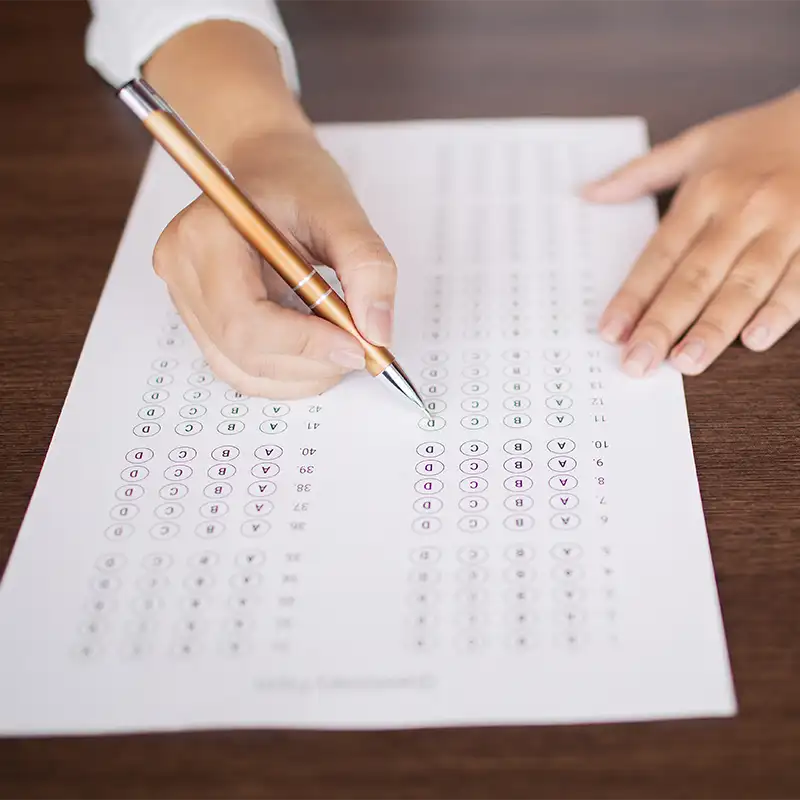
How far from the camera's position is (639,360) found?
0.53 m

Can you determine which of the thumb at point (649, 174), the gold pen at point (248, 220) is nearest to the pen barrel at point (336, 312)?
the gold pen at point (248, 220)

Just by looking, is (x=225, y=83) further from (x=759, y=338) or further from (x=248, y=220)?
(x=759, y=338)

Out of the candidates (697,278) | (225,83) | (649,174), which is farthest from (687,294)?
(225,83)

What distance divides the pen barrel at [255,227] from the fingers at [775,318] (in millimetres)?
220

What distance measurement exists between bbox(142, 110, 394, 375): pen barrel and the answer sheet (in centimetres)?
5

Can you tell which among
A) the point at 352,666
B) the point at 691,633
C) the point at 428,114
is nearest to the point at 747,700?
the point at 691,633

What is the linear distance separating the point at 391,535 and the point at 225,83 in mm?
377

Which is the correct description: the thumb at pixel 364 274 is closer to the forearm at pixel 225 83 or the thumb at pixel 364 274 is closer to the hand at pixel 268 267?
the hand at pixel 268 267

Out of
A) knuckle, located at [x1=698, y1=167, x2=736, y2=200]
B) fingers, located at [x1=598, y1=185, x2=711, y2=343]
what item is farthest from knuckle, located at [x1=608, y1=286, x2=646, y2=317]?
knuckle, located at [x1=698, y1=167, x2=736, y2=200]

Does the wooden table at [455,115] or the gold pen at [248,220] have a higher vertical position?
the gold pen at [248,220]

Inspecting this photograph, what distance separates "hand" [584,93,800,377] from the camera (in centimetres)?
55

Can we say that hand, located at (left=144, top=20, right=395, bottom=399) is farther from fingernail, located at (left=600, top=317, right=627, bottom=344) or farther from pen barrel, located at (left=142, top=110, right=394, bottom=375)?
fingernail, located at (left=600, top=317, right=627, bottom=344)

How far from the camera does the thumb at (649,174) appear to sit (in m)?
0.66

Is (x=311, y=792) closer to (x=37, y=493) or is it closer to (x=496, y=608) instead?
(x=496, y=608)
